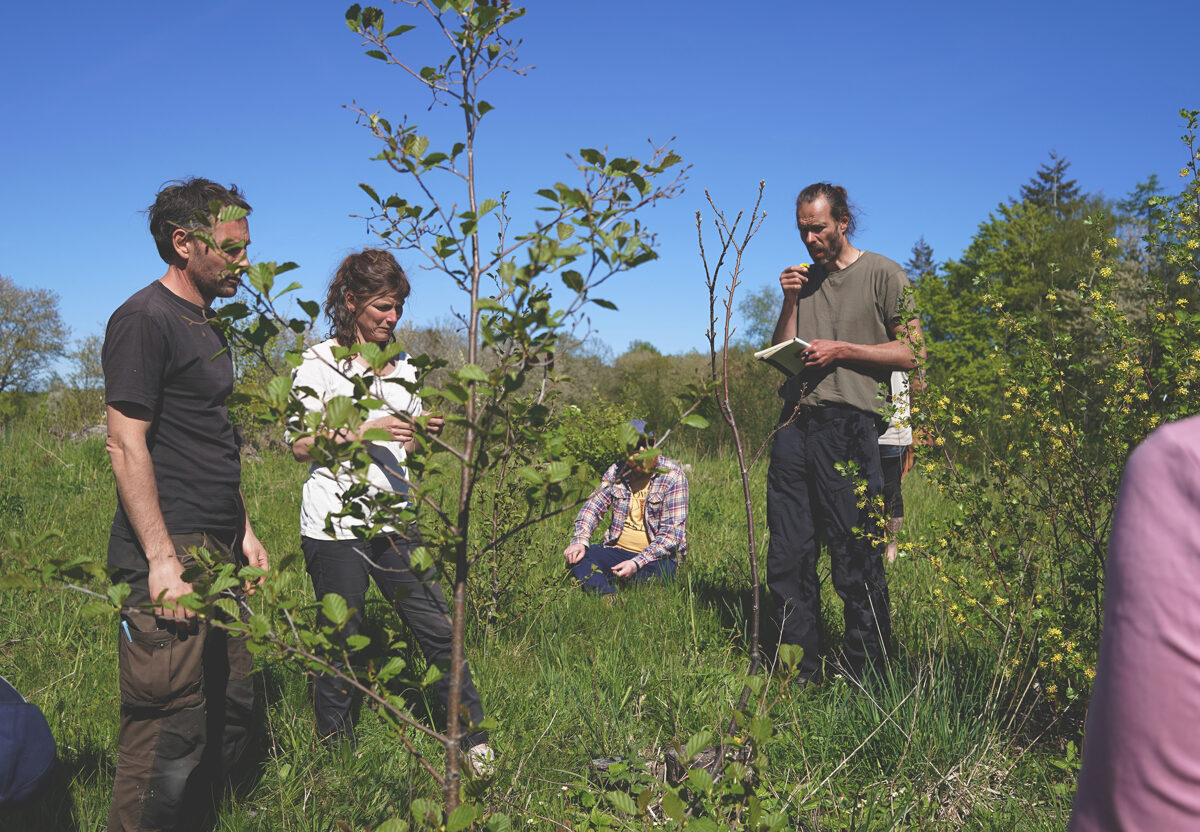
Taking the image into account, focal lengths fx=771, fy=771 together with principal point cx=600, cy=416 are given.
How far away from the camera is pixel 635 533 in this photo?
18.4 feet

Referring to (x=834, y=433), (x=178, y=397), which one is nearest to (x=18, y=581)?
(x=178, y=397)

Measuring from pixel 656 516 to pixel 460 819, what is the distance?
424 centimetres

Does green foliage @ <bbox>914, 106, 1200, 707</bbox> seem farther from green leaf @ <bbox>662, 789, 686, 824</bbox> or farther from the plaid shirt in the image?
the plaid shirt

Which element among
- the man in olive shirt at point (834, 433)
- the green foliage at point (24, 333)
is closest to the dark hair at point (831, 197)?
the man in olive shirt at point (834, 433)

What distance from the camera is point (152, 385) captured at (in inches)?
86.7

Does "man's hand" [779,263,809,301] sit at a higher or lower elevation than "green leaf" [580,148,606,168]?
higher

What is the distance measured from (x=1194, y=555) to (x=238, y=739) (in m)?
2.98

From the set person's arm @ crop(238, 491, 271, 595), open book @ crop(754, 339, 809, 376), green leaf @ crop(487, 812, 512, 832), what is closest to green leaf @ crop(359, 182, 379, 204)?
green leaf @ crop(487, 812, 512, 832)

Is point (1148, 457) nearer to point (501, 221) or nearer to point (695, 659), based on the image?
point (501, 221)

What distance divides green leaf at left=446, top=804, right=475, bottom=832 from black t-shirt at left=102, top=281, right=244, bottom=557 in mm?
1508

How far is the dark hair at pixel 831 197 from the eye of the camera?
11.9 ft

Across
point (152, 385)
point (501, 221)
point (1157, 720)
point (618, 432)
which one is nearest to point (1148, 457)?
point (1157, 720)

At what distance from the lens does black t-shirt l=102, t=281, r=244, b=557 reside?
2172 mm

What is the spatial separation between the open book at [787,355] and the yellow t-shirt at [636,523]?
2132mm
